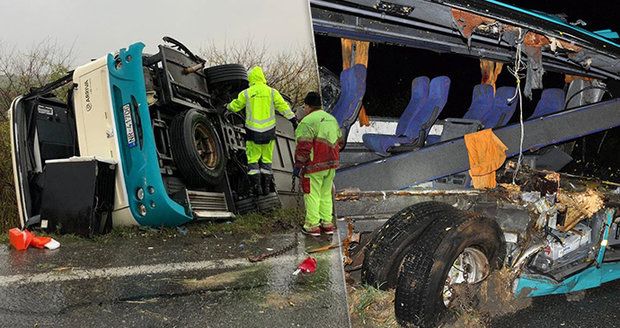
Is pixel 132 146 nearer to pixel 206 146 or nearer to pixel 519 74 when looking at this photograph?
pixel 206 146

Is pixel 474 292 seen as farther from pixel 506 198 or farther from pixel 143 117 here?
pixel 143 117

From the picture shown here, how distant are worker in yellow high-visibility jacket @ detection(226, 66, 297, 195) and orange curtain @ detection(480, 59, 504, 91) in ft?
10.5

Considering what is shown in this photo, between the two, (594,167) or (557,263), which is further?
(557,263)

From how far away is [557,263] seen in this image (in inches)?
99.4

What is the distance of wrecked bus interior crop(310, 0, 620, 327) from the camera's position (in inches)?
Result: 53.2

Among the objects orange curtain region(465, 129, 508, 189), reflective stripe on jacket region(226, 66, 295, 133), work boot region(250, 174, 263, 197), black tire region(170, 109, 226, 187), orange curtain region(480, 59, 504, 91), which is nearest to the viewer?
orange curtain region(465, 129, 508, 189)

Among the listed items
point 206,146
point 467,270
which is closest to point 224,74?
point 206,146

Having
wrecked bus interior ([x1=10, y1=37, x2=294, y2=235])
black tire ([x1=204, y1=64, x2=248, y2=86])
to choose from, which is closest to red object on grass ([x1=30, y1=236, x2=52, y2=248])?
wrecked bus interior ([x1=10, y1=37, x2=294, y2=235])

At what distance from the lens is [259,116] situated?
212 inches

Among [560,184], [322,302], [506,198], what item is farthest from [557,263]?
[322,302]

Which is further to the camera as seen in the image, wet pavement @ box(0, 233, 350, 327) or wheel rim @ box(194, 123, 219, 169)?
wheel rim @ box(194, 123, 219, 169)

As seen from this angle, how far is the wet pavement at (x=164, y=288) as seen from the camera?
266 centimetres

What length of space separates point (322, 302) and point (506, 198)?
1159 mm

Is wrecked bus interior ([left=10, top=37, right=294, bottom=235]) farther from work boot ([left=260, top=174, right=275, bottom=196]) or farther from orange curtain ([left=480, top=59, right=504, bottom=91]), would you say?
orange curtain ([left=480, top=59, right=504, bottom=91])
